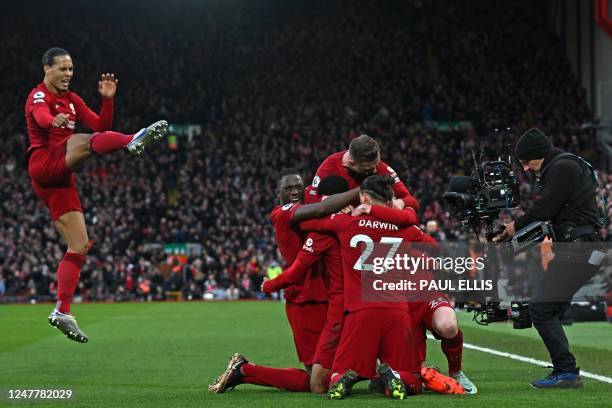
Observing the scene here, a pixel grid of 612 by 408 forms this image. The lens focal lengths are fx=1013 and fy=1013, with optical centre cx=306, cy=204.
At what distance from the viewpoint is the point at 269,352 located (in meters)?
14.8

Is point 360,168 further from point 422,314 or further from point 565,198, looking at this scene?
point 565,198

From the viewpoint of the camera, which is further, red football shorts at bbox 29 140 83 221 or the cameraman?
red football shorts at bbox 29 140 83 221

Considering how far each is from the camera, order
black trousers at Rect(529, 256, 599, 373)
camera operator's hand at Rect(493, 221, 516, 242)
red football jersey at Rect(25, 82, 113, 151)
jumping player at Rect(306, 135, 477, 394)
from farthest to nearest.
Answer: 1. camera operator's hand at Rect(493, 221, 516, 242)
2. red football jersey at Rect(25, 82, 113, 151)
3. black trousers at Rect(529, 256, 599, 373)
4. jumping player at Rect(306, 135, 477, 394)

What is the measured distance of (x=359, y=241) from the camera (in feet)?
28.3

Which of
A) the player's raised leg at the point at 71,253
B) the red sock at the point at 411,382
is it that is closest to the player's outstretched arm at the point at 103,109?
the player's raised leg at the point at 71,253

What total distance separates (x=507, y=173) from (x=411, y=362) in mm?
2574

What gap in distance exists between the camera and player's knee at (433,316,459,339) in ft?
29.7

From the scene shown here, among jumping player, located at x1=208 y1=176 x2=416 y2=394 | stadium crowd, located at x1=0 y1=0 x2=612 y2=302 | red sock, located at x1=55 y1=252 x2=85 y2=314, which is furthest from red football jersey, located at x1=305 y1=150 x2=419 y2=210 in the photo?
stadium crowd, located at x1=0 y1=0 x2=612 y2=302

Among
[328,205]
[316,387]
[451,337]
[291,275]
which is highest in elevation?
[328,205]

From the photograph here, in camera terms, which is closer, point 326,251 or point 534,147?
point 326,251

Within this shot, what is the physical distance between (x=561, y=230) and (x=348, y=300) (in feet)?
7.75

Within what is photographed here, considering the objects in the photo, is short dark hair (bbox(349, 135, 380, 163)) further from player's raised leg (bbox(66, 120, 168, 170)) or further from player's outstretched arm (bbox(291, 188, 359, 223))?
player's raised leg (bbox(66, 120, 168, 170))

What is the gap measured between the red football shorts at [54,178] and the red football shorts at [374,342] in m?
3.17

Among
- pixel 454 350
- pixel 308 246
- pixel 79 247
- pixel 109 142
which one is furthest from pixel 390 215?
pixel 79 247
